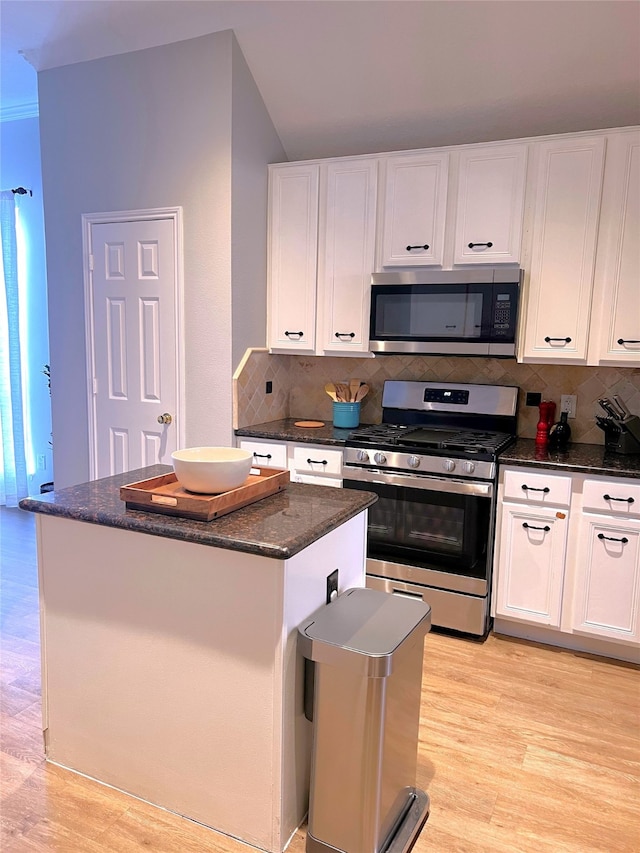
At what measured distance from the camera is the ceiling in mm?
2834

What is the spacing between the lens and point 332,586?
197cm

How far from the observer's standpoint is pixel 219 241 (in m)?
3.38

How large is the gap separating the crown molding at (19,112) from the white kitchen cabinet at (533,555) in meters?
4.38

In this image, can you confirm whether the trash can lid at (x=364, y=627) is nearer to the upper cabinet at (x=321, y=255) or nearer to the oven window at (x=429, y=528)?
the oven window at (x=429, y=528)

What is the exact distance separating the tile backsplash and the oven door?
0.72 m

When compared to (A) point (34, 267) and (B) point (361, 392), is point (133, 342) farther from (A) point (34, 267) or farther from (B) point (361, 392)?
(A) point (34, 267)

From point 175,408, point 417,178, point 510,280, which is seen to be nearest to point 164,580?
point 175,408

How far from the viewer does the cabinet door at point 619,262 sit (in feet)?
9.36

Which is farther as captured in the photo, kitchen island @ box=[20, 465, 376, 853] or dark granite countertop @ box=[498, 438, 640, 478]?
dark granite countertop @ box=[498, 438, 640, 478]

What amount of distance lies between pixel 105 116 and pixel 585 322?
290 centimetres

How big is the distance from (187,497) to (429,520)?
5.42 feet

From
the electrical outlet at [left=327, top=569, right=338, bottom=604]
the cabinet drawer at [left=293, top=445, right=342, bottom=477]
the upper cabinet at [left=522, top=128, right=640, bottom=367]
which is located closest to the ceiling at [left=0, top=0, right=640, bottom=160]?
the upper cabinet at [left=522, top=128, right=640, bottom=367]

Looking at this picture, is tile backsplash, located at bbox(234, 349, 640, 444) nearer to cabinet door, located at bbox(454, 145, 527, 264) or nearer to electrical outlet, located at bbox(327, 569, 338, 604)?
cabinet door, located at bbox(454, 145, 527, 264)

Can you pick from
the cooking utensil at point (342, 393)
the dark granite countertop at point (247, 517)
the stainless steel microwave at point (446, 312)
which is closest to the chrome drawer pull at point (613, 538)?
the stainless steel microwave at point (446, 312)
